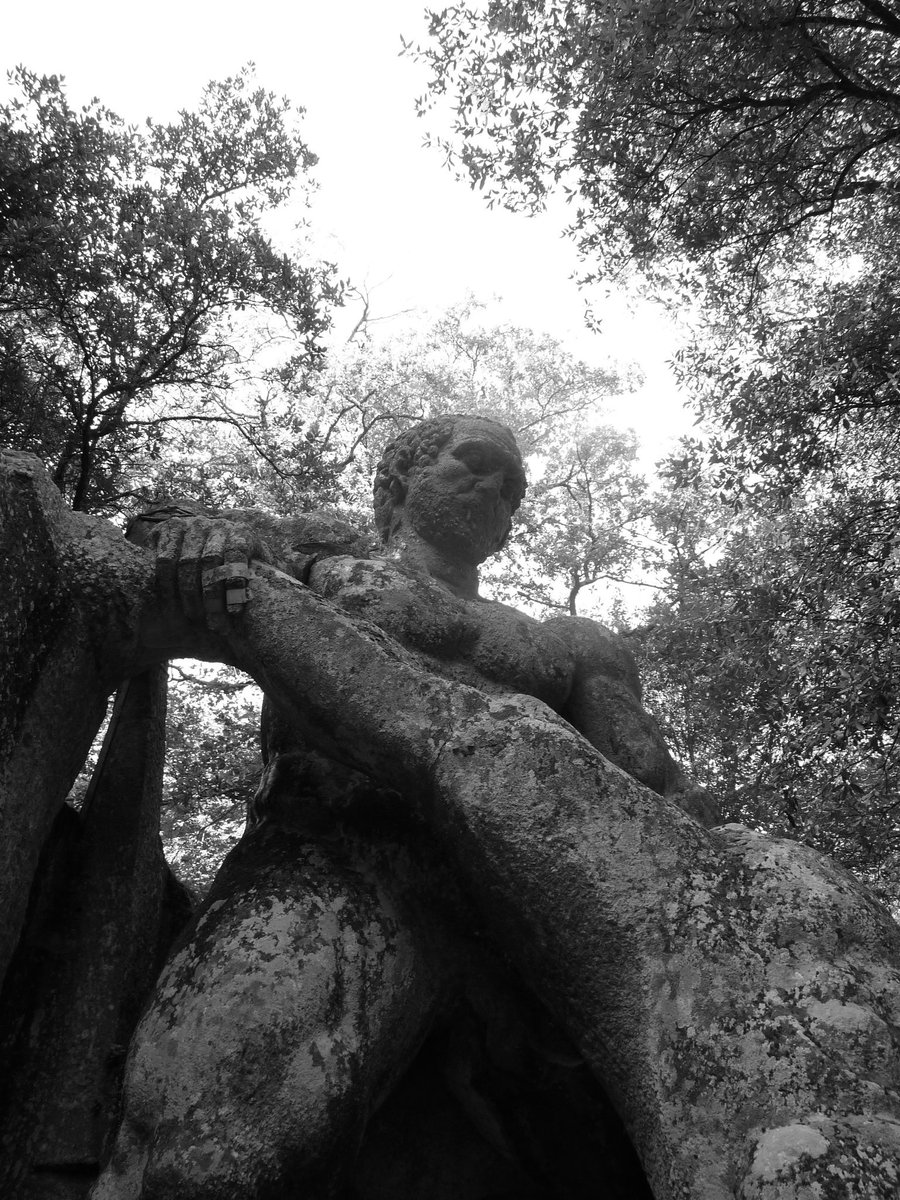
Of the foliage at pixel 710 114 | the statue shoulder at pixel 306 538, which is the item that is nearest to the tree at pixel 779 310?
the foliage at pixel 710 114

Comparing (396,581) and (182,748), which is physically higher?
(182,748)

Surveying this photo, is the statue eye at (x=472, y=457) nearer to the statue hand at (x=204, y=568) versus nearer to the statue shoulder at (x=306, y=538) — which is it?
the statue shoulder at (x=306, y=538)

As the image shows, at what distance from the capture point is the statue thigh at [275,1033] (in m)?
2.13

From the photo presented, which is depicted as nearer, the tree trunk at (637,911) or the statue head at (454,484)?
the tree trunk at (637,911)

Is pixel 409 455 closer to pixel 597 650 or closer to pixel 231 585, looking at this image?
pixel 597 650

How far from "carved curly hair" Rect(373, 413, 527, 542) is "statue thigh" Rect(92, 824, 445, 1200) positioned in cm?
206

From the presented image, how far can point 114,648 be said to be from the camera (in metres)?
3.04

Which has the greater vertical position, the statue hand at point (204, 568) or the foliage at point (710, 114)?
the foliage at point (710, 114)

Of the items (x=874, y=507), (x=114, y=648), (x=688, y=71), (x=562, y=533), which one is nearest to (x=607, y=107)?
(x=688, y=71)

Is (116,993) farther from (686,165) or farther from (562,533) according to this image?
(562,533)

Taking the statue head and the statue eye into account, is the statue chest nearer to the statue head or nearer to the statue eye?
the statue head

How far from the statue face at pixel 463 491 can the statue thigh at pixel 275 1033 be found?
5.96ft

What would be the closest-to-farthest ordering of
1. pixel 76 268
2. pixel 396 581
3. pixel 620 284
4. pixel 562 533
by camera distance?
pixel 396 581
pixel 76 268
pixel 620 284
pixel 562 533

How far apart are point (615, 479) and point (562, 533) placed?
1980 mm
